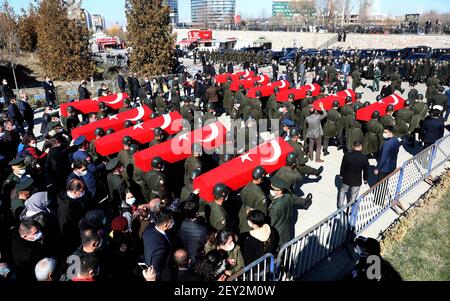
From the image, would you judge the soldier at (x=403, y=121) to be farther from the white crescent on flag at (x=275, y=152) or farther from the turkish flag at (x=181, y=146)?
the turkish flag at (x=181, y=146)

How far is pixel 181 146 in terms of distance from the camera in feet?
20.9

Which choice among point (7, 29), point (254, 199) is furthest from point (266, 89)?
point (7, 29)

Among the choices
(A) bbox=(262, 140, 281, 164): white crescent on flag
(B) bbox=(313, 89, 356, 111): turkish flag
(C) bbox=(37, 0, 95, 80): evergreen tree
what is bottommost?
(A) bbox=(262, 140, 281, 164): white crescent on flag

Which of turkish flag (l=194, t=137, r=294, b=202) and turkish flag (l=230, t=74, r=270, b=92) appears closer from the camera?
turkish flag (l=194, t=137, r=294, b=202)

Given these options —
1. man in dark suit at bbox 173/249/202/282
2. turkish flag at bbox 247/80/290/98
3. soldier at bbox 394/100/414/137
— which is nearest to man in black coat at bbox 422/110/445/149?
soldier at bbox 394/100/414/137

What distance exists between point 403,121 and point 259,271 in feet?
21.7

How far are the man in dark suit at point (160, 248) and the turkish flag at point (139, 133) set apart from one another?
341 cm

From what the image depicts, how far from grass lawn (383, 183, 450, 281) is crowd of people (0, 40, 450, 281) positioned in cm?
104

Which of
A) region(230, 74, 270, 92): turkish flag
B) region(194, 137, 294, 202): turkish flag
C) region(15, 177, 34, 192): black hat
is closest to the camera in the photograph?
region(15, 177, 34, 192): black hat

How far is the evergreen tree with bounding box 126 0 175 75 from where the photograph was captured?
19.8 meters

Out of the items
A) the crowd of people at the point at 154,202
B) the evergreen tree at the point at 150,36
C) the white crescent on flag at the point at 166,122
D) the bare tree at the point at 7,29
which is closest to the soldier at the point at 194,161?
the crowd of people at the point at 154,202

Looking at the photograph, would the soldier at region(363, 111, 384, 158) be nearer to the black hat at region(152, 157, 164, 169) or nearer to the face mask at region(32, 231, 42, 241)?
the black hat at region(152, 157, 164, 169)

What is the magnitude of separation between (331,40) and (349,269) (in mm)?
39992
